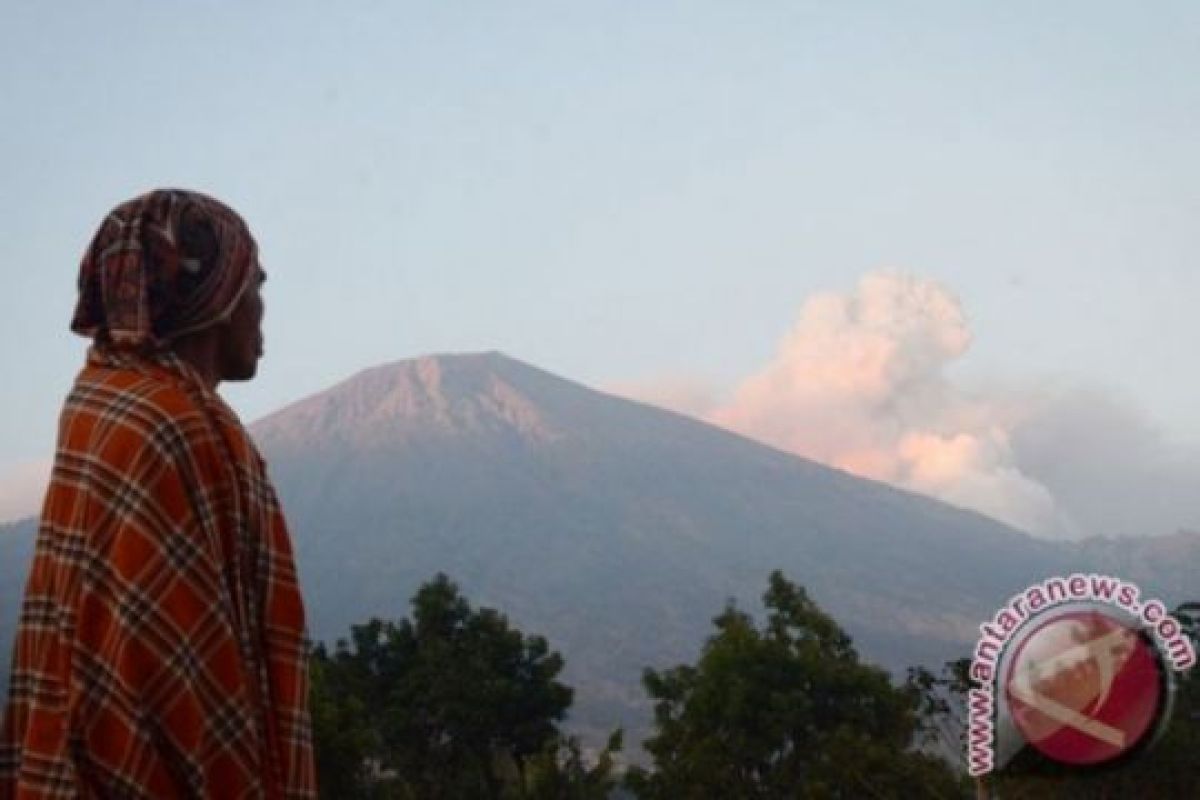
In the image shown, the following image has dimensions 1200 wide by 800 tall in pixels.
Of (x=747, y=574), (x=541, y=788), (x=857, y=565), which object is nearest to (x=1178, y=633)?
(x=541, y=788)

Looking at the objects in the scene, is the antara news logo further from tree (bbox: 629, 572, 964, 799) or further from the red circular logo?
tree (bbox: 629, 572, 964, 799)

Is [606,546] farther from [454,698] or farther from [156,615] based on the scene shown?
[156,615]

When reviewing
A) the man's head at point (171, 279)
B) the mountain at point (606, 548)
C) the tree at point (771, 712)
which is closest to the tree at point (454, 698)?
the tree at point (771, 712)

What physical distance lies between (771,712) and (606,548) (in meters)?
143

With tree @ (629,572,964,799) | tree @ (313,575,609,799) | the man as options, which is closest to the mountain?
tree @ (313,575,609,799)

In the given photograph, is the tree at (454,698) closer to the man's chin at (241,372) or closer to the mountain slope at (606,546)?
the man's chin at (241,372)

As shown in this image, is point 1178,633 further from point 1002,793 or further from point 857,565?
point 857,565

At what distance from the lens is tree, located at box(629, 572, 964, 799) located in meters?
22.9

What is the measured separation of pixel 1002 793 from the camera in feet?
46.0

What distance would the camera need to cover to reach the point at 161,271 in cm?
233

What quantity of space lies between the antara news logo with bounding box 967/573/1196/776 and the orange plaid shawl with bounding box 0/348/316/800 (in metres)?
6.50

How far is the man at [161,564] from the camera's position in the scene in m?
2.10

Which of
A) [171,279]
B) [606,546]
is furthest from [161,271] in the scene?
[606,546]

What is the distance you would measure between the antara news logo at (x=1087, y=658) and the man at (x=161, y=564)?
651 cm
